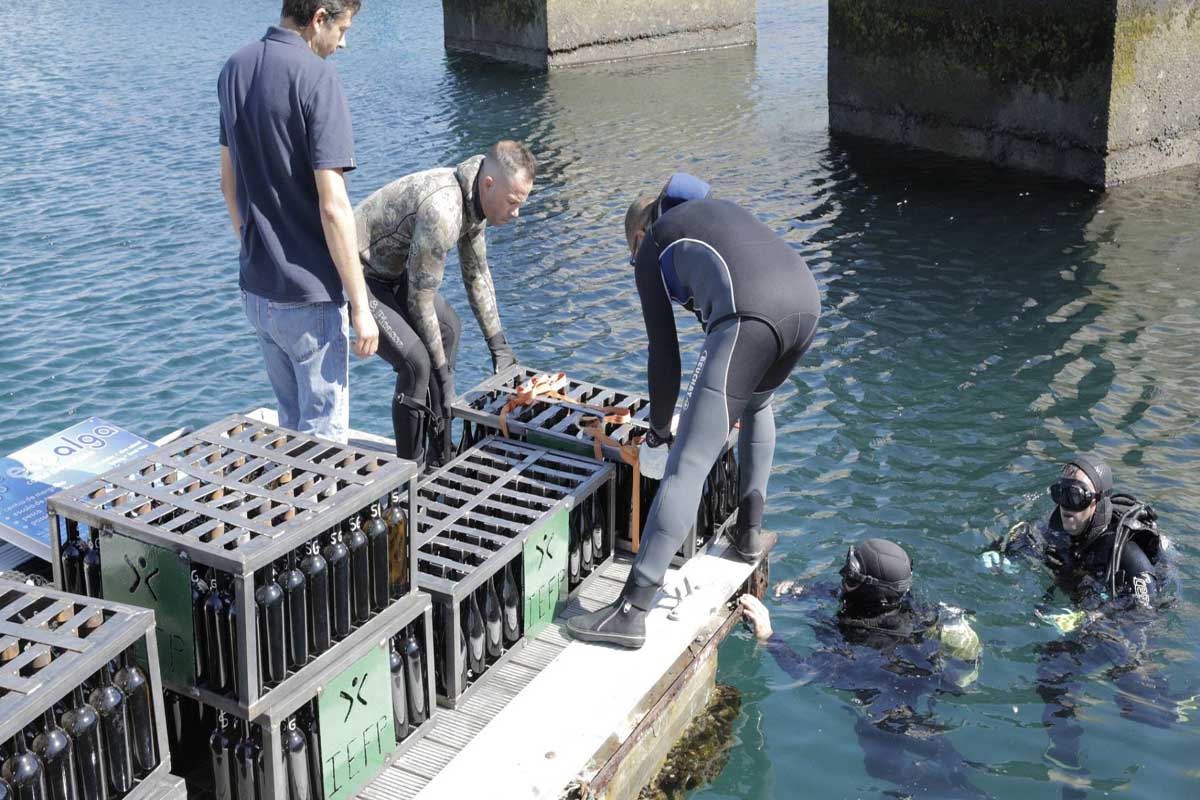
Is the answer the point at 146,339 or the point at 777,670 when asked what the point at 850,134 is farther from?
the point at 777,670

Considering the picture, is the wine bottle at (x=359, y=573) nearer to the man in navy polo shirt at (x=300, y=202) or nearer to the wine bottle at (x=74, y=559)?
the wine bottle at (x=74, y=559)

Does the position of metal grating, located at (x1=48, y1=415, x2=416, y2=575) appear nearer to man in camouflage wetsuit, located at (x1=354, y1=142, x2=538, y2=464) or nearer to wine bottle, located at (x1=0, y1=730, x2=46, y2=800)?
wine bottle, located at (x1=0, y1=730, x2=46, y2=800)

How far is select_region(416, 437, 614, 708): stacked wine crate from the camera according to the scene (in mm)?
5027

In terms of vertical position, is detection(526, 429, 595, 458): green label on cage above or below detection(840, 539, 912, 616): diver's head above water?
above

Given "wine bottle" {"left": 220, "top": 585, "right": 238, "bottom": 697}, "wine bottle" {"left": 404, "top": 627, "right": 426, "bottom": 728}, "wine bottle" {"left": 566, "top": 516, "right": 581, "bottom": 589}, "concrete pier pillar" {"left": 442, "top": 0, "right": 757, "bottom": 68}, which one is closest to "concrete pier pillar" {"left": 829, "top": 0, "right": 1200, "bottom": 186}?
"concrete pier pillar" {"left": 442, "top": 0, "right": 757, "bottom": 68}

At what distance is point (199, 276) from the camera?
13.1m

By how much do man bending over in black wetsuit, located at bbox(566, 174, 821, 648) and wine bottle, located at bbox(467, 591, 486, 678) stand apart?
0.50 meters

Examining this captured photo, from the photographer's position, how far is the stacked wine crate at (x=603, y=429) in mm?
6062

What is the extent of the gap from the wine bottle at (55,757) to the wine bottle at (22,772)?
1.6 inches

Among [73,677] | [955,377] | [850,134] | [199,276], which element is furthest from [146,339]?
[850,134]

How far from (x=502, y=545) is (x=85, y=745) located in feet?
6.62

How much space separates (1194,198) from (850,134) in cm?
556

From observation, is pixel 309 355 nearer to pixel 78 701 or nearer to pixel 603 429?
pixel 603 429

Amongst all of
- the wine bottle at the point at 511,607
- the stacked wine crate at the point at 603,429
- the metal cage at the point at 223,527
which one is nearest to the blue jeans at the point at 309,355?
the metal cage at the point at 223,527
